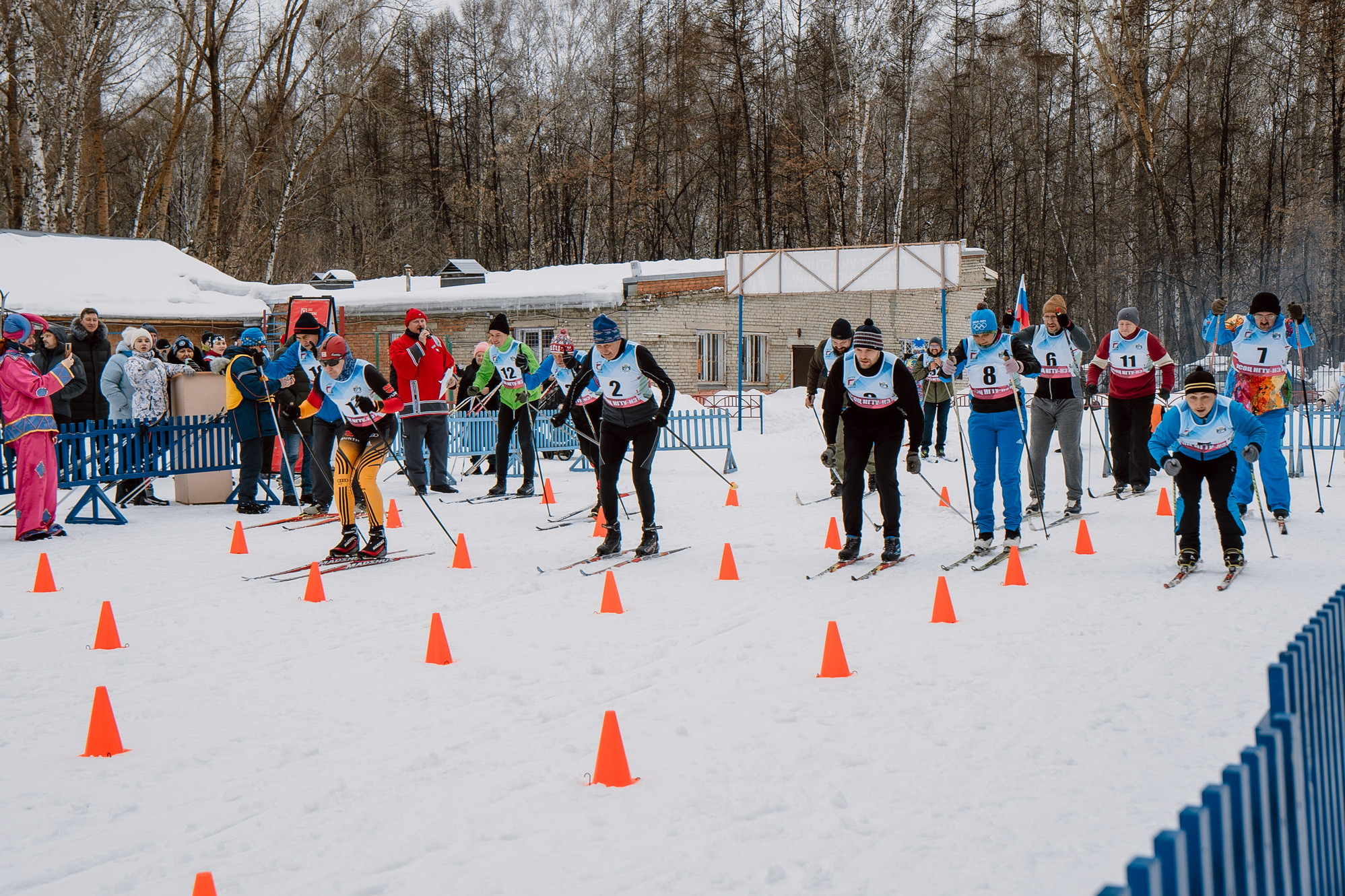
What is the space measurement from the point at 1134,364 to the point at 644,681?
775cm

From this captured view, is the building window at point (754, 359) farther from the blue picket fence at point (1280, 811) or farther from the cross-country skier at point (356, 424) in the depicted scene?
the blue picket fence at point (1280, 811)

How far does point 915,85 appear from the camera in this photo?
40.5 metres

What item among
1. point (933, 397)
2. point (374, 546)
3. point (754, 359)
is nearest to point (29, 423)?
point (374, 546)

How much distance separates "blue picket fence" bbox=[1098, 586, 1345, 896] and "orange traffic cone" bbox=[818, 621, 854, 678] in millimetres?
2390

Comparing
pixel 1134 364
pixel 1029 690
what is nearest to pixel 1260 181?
pixel 1134 364

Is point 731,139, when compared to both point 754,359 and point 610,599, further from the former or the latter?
point 610,599

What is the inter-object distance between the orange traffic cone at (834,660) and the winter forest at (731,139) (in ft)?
96.8

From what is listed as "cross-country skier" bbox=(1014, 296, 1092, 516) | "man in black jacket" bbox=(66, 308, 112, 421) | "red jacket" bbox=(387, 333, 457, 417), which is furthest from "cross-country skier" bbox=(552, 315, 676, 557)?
"man in black jacket" bbox=(66, 308, 112, 421)

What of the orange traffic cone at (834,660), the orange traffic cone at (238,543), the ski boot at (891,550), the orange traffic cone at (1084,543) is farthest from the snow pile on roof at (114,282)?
the orange traffic cone at (834,660)

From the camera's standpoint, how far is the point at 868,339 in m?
8.16

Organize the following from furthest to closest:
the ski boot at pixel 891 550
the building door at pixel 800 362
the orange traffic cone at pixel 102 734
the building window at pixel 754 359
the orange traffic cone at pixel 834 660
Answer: the building door at pixel 800 362 → the building window at pixel 754 359 → the ski boot at pixel 891 550 → the orange traffic cone at pixel 834 660 → the orange traffic cone at pixel 102 734

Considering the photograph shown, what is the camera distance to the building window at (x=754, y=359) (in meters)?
33.2

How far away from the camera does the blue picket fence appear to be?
1.98m

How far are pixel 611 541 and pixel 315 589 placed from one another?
251cm
